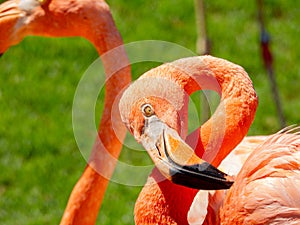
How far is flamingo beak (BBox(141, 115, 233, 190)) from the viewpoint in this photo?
2.34 m

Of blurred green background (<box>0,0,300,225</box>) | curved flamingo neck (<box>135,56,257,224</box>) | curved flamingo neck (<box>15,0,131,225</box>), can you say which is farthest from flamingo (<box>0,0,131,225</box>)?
blurred green background (<box>0,0,300,225</box>)

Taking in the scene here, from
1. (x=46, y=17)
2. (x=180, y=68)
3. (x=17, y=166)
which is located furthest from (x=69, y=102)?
(x=180, y=68)

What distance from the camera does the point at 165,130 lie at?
96.6 inches

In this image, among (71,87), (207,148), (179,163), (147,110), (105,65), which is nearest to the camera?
(179,163)

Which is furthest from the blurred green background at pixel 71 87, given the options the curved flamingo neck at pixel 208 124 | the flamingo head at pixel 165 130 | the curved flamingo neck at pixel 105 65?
the flamingo head at pixel 165 130

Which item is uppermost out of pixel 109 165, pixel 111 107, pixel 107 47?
pixel 107 47

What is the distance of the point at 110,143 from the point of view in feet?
9.91

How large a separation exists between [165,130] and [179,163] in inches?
5.7

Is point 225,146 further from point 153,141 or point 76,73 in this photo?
point 76,73

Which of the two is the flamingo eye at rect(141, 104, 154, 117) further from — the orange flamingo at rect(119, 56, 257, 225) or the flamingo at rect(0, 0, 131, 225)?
the flamingo at rect(0, 0, 131, 225)

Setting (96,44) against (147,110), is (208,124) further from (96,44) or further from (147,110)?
(96,44)

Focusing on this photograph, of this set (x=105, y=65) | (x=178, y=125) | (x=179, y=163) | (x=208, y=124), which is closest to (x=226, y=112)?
(x=208, y=124)

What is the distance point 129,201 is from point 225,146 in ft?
5.62

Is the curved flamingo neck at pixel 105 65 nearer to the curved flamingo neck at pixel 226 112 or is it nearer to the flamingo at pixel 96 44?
the flamingo at pixel 96 44
